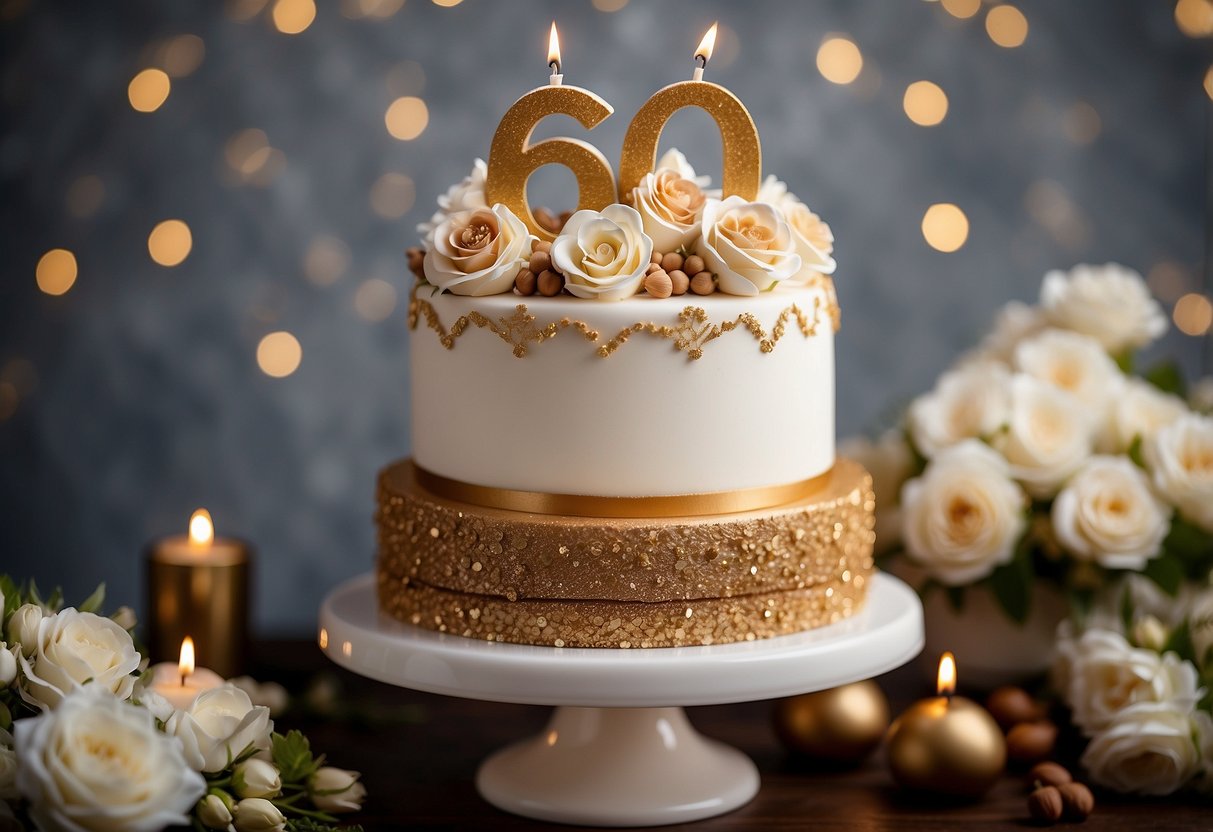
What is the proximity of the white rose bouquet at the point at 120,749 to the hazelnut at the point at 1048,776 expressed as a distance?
93 cm

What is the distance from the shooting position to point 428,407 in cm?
184

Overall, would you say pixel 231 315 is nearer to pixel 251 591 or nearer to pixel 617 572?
pixel 251 591

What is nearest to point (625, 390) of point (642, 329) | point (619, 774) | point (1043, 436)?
point (642, 329)

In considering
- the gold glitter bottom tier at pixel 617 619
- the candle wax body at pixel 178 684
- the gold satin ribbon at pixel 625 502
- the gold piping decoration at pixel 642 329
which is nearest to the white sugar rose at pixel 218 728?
the candle wax body at pixel 178 684

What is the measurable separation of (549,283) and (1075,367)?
43.0 inches

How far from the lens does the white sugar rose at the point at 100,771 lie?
1.38m

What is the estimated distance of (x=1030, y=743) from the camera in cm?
200

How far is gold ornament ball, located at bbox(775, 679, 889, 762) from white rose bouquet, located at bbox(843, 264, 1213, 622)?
1.02 ft

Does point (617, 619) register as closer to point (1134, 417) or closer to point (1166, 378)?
point (1134, 417)

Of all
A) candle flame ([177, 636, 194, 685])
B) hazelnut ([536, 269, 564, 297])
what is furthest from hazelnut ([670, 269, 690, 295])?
candle flame ([177, 636, 194, 685])

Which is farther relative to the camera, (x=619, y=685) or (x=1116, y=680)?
(x=1116, y=680)

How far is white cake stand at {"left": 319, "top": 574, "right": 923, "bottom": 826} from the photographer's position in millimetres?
1597

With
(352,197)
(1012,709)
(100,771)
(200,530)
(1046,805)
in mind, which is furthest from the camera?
(352,197)

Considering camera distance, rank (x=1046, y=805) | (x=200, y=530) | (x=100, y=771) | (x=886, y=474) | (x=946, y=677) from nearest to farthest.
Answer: (x=100, y=771) → (x=1046, y=805) → (x=946, y=677) → (x=200, y=530) → (x=886, y=474)
